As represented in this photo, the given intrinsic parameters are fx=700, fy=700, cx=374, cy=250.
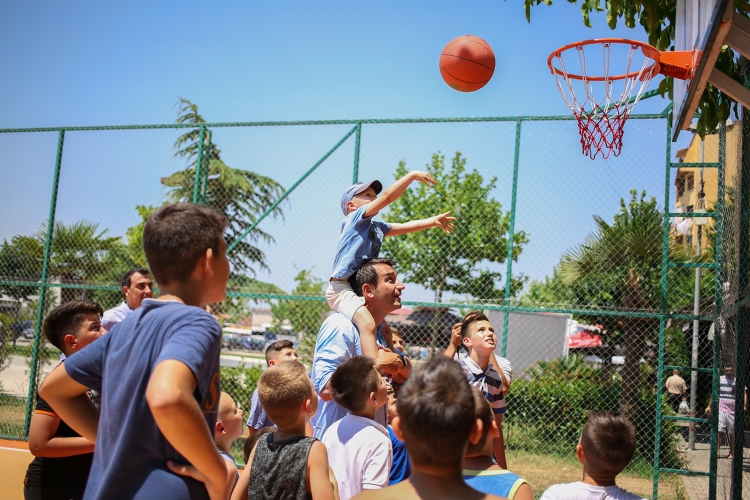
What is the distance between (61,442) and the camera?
124 inches

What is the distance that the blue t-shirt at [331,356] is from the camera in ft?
12.7

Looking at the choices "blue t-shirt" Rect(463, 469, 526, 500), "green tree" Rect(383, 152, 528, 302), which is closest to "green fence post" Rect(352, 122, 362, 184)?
"green tree" Rect(383, 152, 528, 302)

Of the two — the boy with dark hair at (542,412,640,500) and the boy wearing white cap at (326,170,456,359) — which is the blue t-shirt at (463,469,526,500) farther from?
the boy wearing white cap at (326,170,456,359)

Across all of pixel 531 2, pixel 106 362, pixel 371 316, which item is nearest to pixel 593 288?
pixel 531 2

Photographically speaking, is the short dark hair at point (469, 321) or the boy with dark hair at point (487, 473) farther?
the short dark hair at point (469, 321)

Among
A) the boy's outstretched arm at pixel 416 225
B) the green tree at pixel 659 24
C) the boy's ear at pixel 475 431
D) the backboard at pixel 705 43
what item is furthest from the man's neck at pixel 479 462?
the green tree at pixel 659 24

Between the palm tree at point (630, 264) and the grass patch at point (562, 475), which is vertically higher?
the palm tree at point (630, 264)

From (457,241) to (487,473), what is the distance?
40.2ft

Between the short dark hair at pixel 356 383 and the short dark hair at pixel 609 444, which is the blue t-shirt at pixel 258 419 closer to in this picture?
the short dark hair at pixel 356 383

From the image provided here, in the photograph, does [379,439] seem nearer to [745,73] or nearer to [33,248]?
[745,73]

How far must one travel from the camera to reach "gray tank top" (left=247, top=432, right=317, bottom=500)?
276 cm

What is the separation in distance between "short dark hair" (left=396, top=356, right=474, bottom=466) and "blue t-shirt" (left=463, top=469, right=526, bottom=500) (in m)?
0.77

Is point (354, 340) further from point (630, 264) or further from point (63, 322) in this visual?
point (630, 264)

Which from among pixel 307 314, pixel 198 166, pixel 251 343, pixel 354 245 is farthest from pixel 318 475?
pixel 251 343
